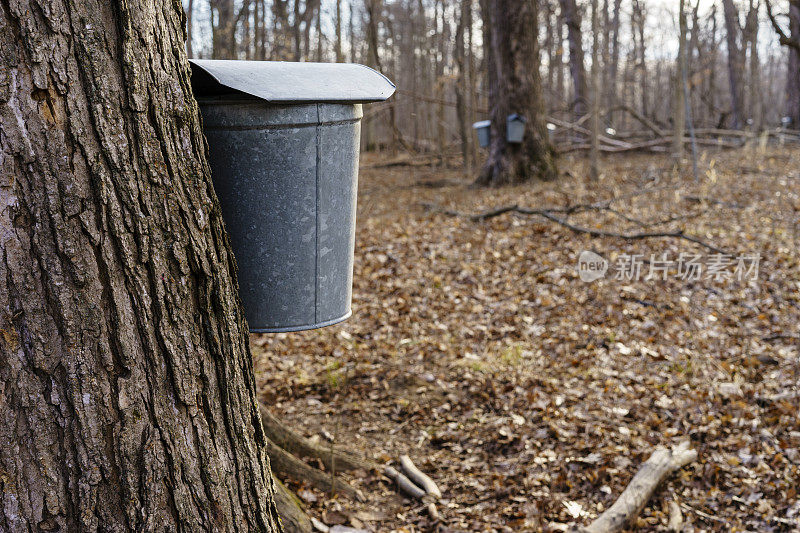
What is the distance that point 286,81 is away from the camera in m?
1.67

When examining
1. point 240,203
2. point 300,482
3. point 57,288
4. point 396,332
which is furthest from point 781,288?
point 57,288

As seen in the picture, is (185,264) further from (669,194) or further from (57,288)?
(669,194)

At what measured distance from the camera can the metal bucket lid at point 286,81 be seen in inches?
63.5

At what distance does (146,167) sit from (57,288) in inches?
12.6

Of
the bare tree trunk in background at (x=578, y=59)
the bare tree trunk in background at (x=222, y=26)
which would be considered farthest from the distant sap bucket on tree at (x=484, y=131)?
the bare tree trunk in background at (x=578, y=59)

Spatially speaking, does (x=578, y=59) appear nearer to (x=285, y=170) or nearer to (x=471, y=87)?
(x=471, y=87)

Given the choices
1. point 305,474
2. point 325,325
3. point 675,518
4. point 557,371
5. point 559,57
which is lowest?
point 675,518

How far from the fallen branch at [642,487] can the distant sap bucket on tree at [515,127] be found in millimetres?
7207

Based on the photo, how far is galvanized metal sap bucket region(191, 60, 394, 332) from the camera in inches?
66.7

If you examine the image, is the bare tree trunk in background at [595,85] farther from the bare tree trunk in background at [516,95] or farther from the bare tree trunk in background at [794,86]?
the bare tree trunk in background at [794,86]

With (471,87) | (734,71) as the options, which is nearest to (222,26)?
(471,87)

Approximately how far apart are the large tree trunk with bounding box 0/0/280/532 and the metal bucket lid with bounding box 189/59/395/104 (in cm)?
11

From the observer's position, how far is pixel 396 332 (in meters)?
5.56

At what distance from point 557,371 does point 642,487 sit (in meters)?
1.53
